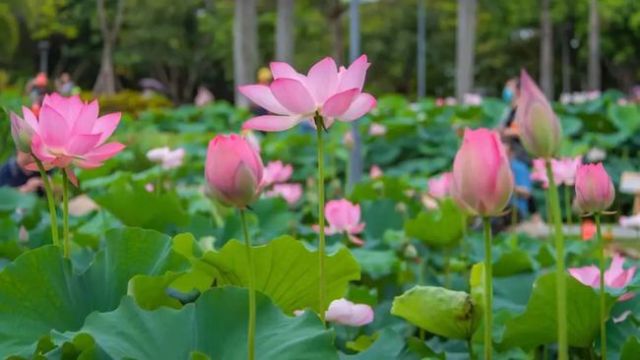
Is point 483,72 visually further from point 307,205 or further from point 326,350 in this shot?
point 326,350

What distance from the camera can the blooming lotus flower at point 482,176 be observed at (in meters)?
0.83

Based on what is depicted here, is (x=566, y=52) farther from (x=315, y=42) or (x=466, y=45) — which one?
(x=466, y=45)

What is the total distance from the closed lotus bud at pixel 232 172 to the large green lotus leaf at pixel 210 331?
0.14 metres

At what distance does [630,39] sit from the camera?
1238 inches

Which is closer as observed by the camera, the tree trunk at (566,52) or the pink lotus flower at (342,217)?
the pink lotus flower at (342,217)

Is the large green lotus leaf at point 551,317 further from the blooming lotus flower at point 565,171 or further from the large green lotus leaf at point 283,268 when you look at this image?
the blooming lotus flower at point 565,171

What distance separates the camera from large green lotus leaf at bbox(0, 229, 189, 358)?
1.08 metres

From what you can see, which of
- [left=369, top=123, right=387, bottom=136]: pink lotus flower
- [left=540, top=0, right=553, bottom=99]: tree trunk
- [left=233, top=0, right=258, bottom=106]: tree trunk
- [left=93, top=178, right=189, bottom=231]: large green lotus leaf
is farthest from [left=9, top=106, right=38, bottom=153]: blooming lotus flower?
[left=540, top=0, right=553, bottom=99]: tree trunk

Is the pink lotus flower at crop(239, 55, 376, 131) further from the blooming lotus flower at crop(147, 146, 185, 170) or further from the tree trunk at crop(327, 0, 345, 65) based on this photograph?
the tree trunk at crop(327, 0, 345, 65)

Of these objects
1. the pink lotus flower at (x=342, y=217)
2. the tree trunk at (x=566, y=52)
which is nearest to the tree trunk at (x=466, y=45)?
the pink lotus flower at (x=342, y=217)

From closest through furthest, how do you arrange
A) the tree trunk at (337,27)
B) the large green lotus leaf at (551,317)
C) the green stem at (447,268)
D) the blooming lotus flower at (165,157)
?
the large green lotus leaf at (551,317)
the green stem at (447,268)
the blooming lotus flower at (165,157)
the tree trunk at (337,27)

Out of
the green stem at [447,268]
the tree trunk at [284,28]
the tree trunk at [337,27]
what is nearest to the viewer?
the green stem at [447,268]

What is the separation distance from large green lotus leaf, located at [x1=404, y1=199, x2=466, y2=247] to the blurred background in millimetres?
24638

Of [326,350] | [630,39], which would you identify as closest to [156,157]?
[326,350]
